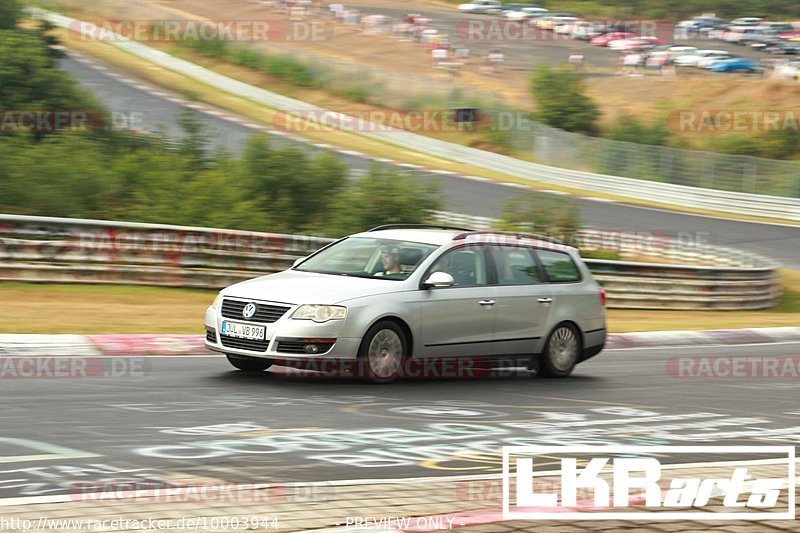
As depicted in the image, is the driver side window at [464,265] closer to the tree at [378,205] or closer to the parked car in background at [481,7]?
the tree at [378,205]

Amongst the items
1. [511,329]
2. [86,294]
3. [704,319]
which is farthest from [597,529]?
[704,319]

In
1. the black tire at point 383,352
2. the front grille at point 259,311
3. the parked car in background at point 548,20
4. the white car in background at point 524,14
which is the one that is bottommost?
the black tire at point 383,352

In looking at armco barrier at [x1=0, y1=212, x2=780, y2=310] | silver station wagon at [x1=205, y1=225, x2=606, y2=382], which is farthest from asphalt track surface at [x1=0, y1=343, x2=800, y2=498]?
armco barrier at [x1=0, y1=212, x2=780, y2=310]

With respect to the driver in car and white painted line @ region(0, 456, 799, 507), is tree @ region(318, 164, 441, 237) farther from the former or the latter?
white painted line @ region(0, 456, 799, 507)

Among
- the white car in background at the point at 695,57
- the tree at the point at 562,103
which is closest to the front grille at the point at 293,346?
the tree at the point at 562,103

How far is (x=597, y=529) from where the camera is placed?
5.79m

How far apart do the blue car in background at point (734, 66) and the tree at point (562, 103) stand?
19580 mm

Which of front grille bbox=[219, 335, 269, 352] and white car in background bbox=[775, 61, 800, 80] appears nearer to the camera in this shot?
front grille bbox=[219, 335, 269, 352]

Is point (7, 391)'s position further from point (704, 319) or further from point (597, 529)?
point (704, 319)

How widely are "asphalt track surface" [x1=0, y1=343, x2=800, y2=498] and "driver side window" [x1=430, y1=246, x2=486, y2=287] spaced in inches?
42.2

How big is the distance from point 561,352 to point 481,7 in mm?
80731

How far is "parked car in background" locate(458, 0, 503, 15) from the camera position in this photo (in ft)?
298

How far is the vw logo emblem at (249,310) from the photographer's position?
11.4m

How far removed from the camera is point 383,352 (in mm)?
11562
